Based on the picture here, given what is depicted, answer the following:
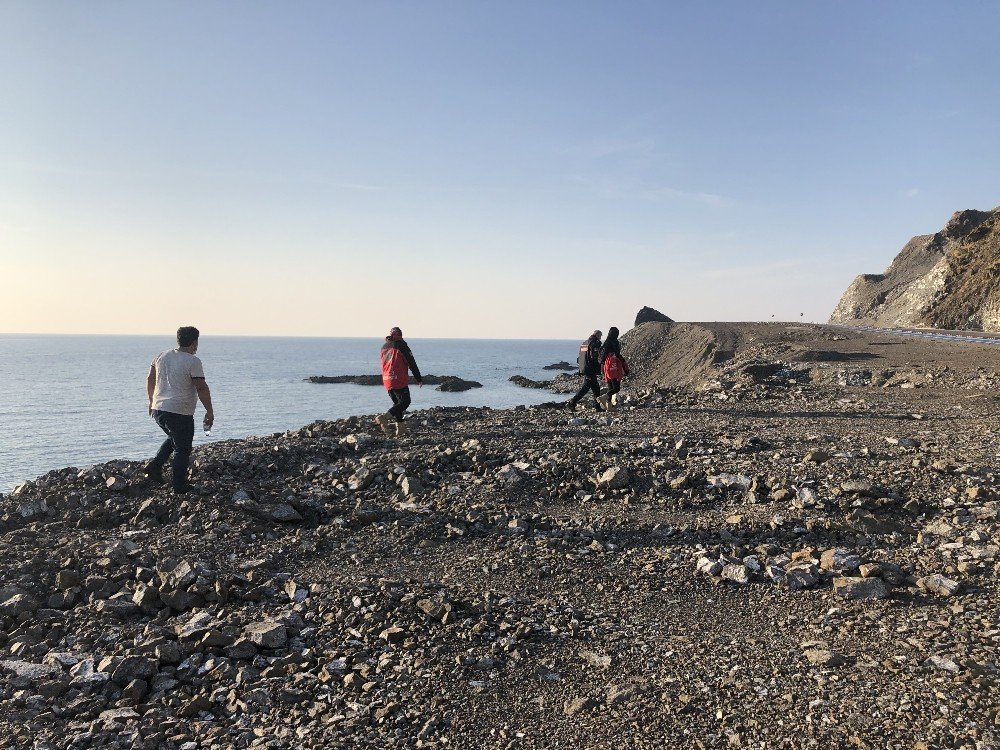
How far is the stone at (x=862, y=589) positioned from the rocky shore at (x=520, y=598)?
0.9 inches

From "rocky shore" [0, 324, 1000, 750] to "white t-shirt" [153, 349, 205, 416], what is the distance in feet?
3.78

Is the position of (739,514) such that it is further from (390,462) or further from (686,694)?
(390,462)

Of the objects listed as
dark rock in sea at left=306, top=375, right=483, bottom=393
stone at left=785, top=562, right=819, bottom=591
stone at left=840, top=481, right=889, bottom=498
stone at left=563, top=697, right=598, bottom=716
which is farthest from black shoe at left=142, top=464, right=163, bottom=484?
dark rock in sea at left=306, top=375, right=483, bottom=393

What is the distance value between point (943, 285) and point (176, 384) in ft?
180

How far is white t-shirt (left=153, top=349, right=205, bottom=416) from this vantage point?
8211 millimetres

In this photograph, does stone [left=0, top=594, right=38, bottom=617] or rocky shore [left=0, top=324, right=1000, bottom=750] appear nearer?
rocky shore [left=0, top=324, right=1000, bottom=750]

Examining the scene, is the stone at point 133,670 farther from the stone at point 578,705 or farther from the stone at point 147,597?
the stone at point 578,705

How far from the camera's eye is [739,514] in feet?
23.1

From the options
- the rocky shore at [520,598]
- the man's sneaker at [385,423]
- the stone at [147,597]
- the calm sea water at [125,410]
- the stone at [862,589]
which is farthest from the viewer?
the calm sea water at [125,410]

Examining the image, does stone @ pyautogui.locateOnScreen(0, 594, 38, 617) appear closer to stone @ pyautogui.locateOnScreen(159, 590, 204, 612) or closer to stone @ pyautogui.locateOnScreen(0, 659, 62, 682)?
stone @ pyautogui.locateOnScreen(0, 659, 62, 682)

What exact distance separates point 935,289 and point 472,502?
5417 cm

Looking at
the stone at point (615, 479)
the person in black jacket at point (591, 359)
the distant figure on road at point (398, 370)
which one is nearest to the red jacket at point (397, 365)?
the distant figure on road at point (398, 370)

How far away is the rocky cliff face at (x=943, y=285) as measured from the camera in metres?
39.9

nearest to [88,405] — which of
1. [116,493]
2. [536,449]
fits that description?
[116,493]
